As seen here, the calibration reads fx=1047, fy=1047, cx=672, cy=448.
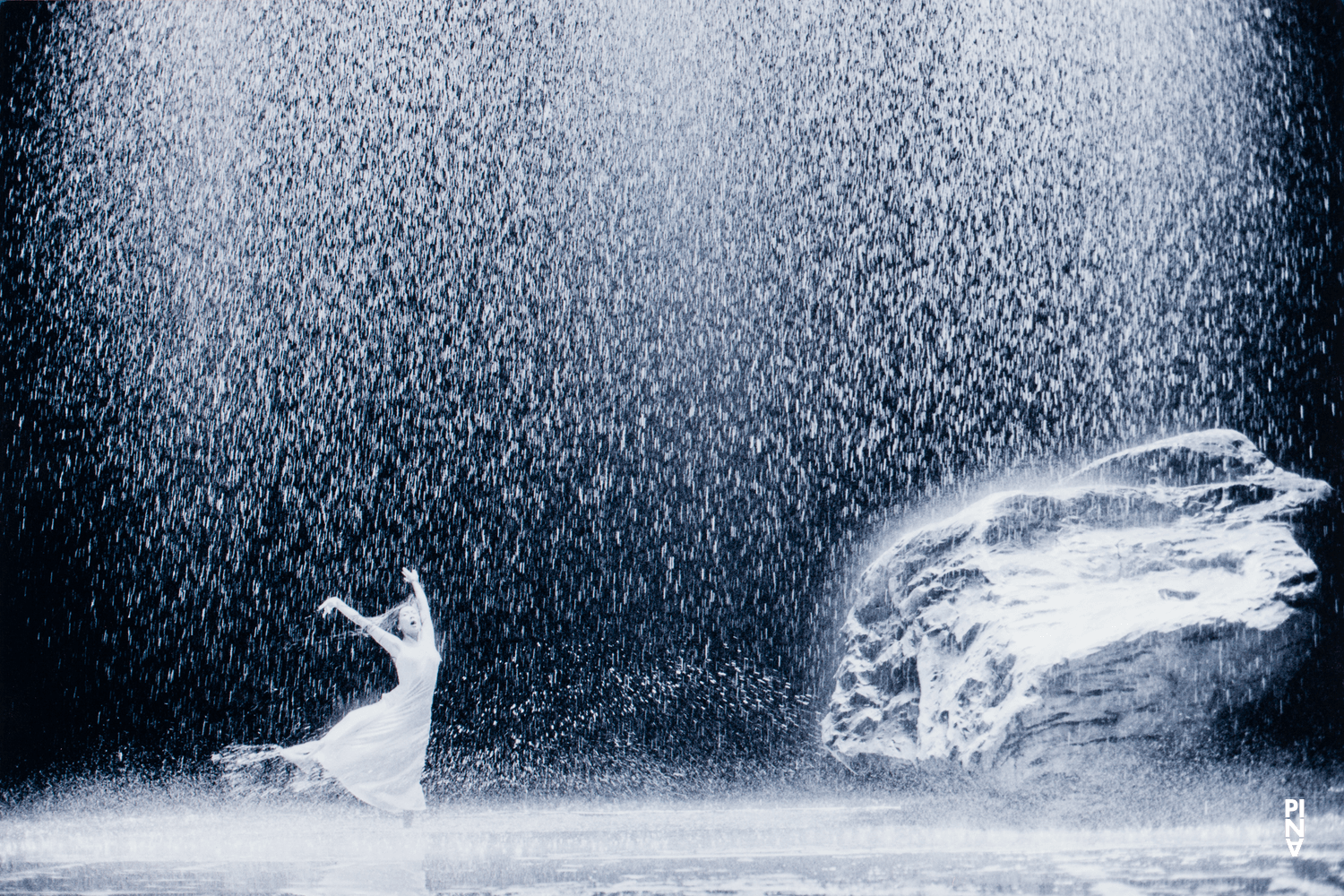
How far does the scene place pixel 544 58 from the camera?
845 centimetres

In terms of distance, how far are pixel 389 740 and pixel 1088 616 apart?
424 cm

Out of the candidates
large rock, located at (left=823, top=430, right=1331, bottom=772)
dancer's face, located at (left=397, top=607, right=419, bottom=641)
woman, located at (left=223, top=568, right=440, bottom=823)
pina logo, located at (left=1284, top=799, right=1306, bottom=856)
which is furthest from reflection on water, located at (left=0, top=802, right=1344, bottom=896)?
dancer's face, located at (left=397, top=607, right=419, bottom=641)

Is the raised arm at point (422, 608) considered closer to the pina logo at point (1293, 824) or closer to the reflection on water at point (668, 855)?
the reflection on water at point (668, 855)

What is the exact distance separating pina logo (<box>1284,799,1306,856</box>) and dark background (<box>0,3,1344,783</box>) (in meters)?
2.43

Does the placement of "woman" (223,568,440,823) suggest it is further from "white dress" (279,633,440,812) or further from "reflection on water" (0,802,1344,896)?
"reflection on water" (0,802,1344,896)

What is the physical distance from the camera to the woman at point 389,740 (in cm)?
606

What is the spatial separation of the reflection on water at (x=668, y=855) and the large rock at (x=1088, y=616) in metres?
0.57

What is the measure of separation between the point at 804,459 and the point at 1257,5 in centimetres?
464

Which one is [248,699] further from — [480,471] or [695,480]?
[695,480]

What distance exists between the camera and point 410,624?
648 cm

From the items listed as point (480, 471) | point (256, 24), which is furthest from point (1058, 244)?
point (256, 24)

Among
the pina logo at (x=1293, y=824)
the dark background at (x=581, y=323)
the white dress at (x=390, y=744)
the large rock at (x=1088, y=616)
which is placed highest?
the dark background at (x=581, y=323)

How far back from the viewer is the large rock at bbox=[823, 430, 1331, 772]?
588cm

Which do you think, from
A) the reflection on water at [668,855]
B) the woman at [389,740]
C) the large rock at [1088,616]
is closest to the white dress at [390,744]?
the woman at [389,740]
